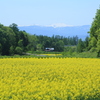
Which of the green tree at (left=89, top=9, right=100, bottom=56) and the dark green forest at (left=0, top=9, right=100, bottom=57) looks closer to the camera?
the green tree at (left=89, top=9, right=100, bottom=56)

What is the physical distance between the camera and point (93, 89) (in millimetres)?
11602

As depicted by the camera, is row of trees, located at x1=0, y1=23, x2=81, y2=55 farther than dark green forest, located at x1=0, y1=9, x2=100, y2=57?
Yes

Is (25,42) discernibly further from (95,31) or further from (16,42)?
(95,31)

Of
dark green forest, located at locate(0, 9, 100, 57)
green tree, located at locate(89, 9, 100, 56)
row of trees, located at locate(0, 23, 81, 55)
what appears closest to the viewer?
green tree, located at locate(89, 9, 100, 56)

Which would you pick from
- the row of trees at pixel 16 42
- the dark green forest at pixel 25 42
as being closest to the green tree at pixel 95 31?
the dark green forest at pixel 25 42

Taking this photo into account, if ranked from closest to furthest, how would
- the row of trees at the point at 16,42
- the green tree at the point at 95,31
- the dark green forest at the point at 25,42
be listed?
the green tree at the point at 95,31
the dark green forest at the point at 25,42
the row of trees at the point at 16,42

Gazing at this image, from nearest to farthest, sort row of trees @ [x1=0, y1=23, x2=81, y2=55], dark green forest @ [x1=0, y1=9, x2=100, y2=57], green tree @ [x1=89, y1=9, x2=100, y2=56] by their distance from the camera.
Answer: green tree @ [x1=89, y1=9, x2=100, y2=56]
dark green forest @ [x1=0, y1=9, x2=100, y2=57]
row of trees @ [x1=0, y1=23, x2=81, y2=55]

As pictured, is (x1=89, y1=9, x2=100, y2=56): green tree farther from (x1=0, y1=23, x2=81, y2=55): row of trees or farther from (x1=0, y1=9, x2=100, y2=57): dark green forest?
(x1=0, y1=23, x2=81, y2=55): row of trees

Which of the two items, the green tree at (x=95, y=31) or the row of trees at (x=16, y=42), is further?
the row of trees at (x=16, y=42)

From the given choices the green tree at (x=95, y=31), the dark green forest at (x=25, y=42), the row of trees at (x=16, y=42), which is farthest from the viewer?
the row of trees at (x=16, y=42)

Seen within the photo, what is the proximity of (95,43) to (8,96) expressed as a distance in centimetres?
4034

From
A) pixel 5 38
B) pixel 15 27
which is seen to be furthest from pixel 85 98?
pixel 15 27

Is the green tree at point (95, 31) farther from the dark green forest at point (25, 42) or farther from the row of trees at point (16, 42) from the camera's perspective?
the row of trees at point (16, 42)

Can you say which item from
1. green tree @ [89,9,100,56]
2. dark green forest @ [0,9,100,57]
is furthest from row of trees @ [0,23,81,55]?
green tree @ [89,9,100,56]
